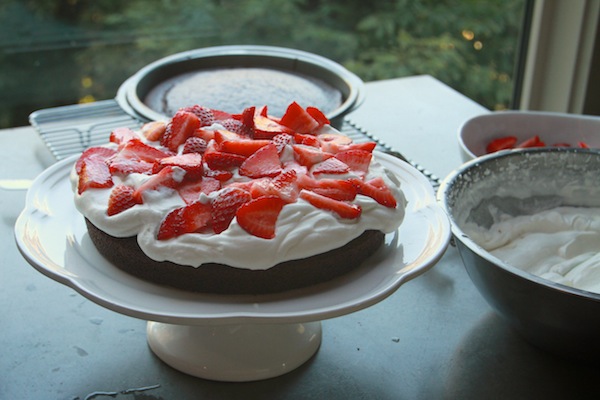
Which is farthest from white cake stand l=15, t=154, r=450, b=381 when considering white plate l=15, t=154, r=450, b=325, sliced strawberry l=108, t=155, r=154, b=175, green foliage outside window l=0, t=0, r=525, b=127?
green foliage outside window l=0, t=0, r=525, b=127

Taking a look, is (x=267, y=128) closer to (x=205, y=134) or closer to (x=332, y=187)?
(x=205, y=134)

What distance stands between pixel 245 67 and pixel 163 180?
86cm

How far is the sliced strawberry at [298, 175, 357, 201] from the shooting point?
1.03 m

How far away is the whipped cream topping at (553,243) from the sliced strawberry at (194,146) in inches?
18.3

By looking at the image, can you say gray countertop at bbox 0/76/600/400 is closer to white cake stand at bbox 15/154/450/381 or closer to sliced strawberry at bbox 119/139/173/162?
white cake stand at bbox 15/154/450/381

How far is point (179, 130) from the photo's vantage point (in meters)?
1.18

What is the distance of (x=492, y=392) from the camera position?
1054 mm

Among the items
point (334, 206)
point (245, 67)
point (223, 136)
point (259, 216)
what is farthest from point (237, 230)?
point (245, 67)

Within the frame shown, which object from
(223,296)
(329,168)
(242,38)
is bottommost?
(242,38)

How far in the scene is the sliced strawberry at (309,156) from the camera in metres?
1.10

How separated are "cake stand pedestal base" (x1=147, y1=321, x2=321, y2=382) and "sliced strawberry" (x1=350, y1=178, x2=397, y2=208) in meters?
0.24

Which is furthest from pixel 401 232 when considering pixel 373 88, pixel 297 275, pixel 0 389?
pixel 373 88

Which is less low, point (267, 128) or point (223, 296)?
point (267, 128)

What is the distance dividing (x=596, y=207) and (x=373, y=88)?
39.7 inches
